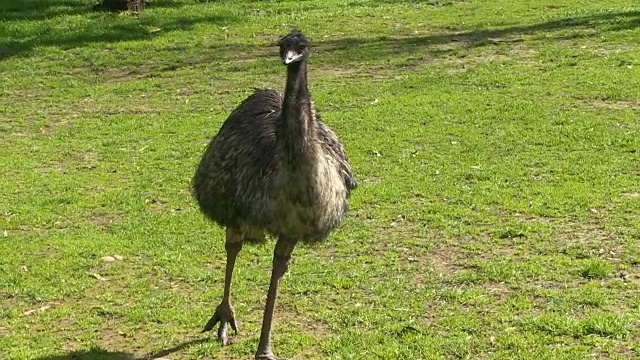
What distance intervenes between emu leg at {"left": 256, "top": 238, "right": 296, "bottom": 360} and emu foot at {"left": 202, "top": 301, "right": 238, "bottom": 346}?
0.43 meters

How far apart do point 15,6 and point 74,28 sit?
266 centimetres

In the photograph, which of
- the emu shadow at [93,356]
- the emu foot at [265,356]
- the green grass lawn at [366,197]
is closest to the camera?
the emu foot at [265,356]

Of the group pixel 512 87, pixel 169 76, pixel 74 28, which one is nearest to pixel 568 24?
pixel 512 87

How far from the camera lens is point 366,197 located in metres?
8.02

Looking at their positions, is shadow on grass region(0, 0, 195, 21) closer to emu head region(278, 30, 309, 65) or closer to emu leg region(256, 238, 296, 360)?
emu leg region(256, 238, 296, 360)

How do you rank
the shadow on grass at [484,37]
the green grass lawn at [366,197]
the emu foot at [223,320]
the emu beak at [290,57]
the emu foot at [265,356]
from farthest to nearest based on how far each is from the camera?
the shadow on grass at [484,37] → the green grass lawn at [366,197] → the emu foot at [223,320] → the emu foot at [265,356] → the emu beak at [290,57]

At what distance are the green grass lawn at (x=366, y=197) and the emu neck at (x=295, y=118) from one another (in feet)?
4.54

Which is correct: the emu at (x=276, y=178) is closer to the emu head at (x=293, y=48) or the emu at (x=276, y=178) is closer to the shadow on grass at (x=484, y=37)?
the emu head at (x=293, y=48)

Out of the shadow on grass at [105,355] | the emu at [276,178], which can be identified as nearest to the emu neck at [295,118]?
the emu at [276,178]

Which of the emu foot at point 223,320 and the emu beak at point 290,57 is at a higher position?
the emu beak at point 290,57

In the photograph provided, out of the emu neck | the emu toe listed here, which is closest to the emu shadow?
the emu toe

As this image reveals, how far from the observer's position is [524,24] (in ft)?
50.5

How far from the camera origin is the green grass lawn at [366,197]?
5.71 metres

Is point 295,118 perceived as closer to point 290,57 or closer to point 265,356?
point 290,57
